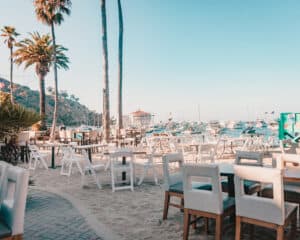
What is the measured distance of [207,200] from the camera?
2.62 m

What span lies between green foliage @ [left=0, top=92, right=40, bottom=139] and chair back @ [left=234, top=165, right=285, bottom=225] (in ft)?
11.7

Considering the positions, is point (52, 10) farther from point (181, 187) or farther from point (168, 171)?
point (181, 187)

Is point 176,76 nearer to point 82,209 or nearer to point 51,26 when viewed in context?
point 51,26

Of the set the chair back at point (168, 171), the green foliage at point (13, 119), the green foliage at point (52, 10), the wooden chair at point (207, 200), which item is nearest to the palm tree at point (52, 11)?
the green foliage at point (52, 10)

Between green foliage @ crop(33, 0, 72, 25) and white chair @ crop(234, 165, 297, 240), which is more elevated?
green foliage @ crop(33, 0, 72, 25)

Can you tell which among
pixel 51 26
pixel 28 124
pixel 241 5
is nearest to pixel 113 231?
pixel 28 124

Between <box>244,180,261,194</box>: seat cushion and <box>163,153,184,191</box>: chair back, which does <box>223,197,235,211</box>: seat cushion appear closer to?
<box>244,180,261,194</box>: seat cushion

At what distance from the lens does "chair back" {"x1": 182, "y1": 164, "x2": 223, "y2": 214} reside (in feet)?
8.39

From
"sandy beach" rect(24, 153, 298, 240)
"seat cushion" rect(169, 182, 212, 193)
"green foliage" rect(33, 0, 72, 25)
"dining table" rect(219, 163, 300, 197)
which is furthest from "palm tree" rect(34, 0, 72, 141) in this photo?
"dining table" rect(219, 163, 300, 197)

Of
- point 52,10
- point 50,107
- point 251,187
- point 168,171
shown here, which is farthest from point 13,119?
point 50,107

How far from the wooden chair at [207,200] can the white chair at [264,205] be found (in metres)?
0.19

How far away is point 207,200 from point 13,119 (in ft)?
11.2

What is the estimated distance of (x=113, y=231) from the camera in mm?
3248

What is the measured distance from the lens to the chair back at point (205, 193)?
2.56 meters
